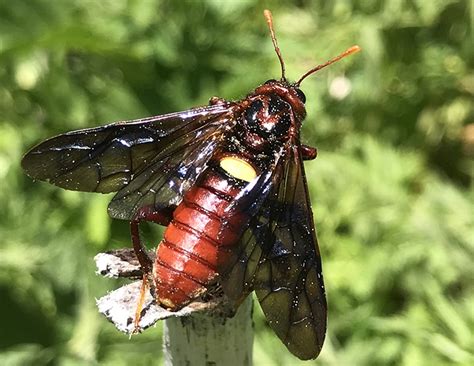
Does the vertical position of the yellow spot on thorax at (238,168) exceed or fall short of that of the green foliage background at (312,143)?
it exceeds it

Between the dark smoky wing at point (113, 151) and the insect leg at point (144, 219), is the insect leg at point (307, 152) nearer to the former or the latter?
the dark smoky wing at point (113, 151)

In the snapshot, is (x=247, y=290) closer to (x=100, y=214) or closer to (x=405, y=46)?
(x=100, y=214)

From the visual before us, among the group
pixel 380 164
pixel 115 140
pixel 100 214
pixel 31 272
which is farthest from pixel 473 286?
pixel 115 140

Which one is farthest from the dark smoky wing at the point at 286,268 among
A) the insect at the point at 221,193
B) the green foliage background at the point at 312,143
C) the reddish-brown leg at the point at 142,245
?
the green foliage background at the point at 312,143

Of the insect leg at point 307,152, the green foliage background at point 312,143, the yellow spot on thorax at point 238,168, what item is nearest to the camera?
the yellow spot on thorax at point 238,168

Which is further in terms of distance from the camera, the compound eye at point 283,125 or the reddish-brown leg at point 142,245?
the compound eye at point 283,125

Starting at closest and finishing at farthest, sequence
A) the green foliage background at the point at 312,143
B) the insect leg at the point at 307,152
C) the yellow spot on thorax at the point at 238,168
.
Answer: the yellow spot on thorax at the point at 238,168, the insect leg at the point at 307,152, the green foliage background at the point at 312,143

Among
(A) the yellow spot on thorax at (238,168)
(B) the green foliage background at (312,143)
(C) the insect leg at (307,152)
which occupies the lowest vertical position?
(B) the green foliage background at (312,143)
